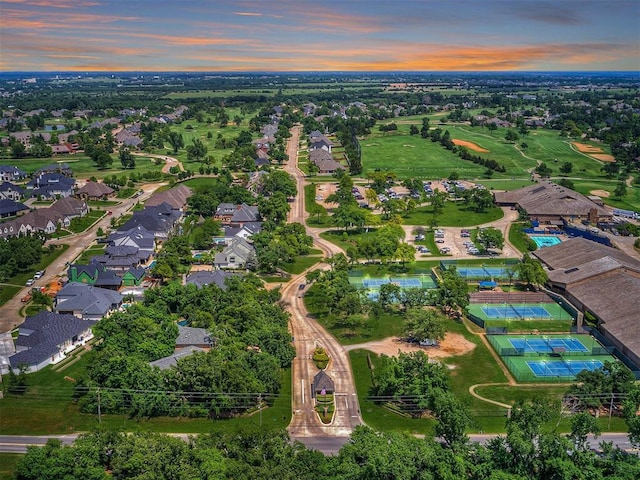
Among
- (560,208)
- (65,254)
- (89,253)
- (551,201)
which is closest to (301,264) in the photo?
(89,253)

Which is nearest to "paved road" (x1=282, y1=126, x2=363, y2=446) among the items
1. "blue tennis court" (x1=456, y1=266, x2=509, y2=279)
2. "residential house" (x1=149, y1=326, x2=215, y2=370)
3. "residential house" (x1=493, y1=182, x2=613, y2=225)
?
"residential house" (x1=149, y1=326, x2=215, y2=370)

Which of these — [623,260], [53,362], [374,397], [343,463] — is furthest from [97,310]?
[623,260]

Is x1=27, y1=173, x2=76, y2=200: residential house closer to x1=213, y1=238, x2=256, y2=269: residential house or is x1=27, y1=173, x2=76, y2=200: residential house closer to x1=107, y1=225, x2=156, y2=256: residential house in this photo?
x1=107, y1=225, x2=156, y2=256: residential house

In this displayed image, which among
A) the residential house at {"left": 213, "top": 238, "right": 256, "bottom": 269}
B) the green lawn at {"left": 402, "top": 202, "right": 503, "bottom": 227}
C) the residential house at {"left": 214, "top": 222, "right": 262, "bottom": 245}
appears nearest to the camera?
the residential house at {"left": 213, "top": 238, "right": 256, "bottom": 269}

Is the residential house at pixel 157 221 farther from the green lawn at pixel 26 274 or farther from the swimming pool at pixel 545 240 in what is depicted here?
the swimming pool at pixel 545 240

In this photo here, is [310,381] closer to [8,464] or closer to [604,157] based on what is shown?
[8,464]

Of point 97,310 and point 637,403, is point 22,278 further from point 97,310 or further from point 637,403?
point 637,403

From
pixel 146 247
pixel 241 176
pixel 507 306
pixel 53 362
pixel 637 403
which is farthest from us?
pixel 241 176
